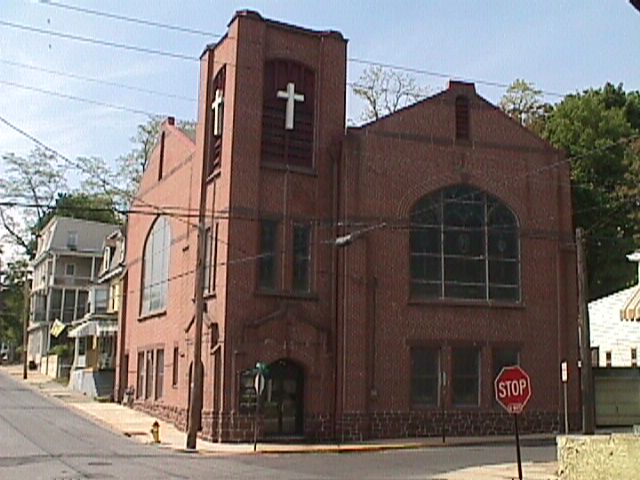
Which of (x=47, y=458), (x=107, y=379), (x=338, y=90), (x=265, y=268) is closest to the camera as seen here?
(x=47, y=458)

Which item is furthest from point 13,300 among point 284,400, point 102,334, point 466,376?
point 466,376

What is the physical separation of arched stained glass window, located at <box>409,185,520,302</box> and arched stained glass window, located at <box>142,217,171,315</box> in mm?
12323

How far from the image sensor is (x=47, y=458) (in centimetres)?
2298

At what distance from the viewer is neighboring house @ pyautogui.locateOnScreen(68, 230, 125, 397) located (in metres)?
51.2

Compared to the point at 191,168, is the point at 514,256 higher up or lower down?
lower down

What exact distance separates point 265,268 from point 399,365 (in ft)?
20.0

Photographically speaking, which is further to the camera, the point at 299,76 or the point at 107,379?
the point at 107,379

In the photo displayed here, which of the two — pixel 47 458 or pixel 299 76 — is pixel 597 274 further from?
pixel 47 458

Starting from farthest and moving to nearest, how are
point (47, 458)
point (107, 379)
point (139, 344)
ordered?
point (107, 379)
point (139, 344)
point (47, 458)

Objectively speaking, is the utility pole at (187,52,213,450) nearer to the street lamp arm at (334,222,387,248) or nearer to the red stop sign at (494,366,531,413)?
the street lamp arm at (334,222,387,248)

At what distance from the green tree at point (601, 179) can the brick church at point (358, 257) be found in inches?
491

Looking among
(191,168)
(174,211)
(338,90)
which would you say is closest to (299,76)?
(338,90)

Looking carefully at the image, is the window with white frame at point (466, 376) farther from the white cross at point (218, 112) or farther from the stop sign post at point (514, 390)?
the stop sign post at point (514, 390)

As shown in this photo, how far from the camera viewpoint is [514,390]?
1798 cm
